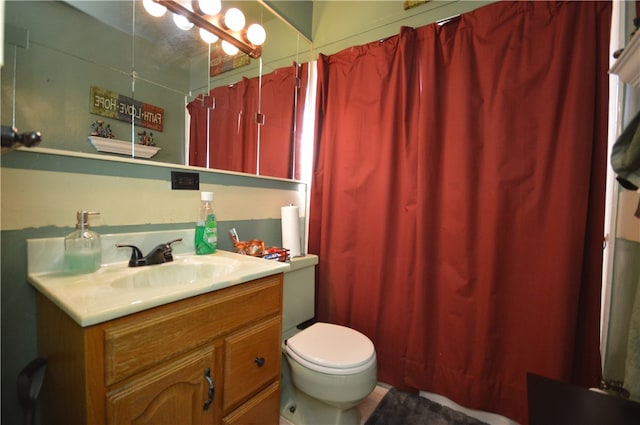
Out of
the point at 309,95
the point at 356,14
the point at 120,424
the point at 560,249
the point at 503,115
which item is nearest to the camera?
the point at 120,424

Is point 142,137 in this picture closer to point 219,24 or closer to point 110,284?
point 110,284

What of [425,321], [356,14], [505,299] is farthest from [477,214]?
[356,14]

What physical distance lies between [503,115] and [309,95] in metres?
1.19

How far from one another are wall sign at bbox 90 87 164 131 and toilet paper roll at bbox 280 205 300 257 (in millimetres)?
783

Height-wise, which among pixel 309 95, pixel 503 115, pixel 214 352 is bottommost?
pixel 214 352

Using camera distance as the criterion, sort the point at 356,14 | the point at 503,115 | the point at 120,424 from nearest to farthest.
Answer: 1. the point at 120,424
2. the point at 503,115
3. the point at 356,14

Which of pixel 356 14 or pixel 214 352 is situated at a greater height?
pixel 356 14

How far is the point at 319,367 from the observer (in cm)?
112

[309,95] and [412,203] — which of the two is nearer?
[412,203]

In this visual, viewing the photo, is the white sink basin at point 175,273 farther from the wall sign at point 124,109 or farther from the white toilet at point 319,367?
the wall sign at point 124,109

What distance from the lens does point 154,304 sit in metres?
0.66

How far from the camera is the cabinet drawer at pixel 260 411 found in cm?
92

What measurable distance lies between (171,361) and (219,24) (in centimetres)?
154

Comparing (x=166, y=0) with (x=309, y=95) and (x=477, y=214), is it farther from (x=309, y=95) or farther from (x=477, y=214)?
(x=477, y=214)
